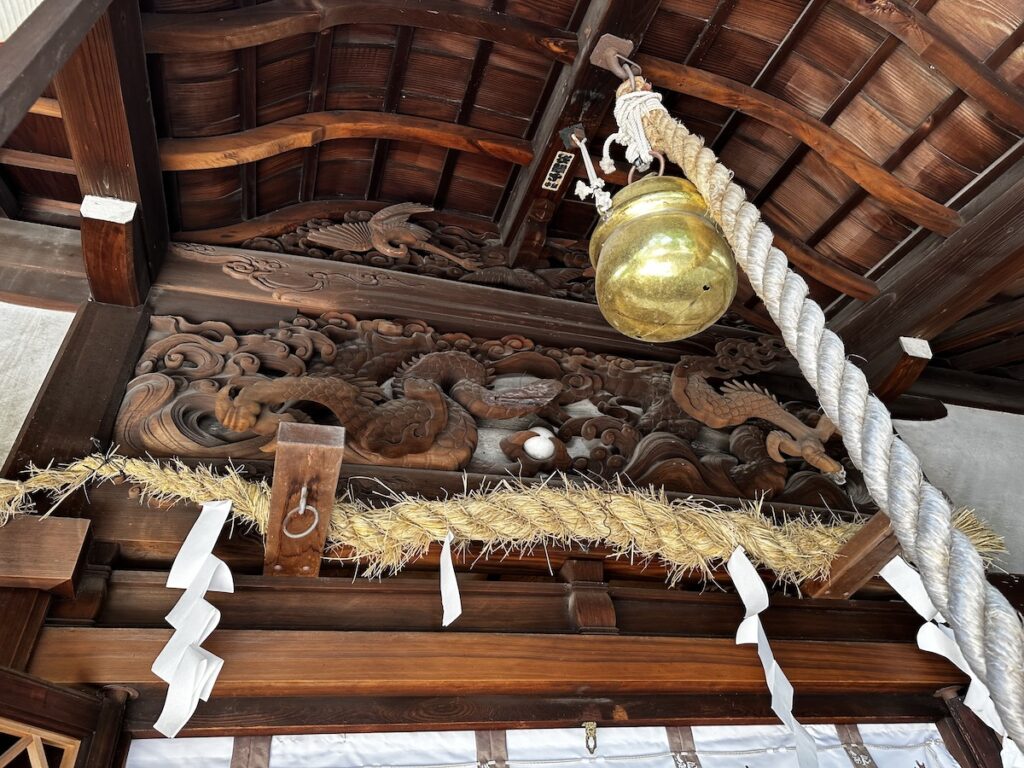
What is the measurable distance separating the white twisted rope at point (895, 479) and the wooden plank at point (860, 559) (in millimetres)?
1144

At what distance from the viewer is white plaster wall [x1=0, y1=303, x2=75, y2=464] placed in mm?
2408

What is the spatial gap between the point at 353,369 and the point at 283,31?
1.18 m

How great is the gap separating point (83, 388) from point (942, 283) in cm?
323

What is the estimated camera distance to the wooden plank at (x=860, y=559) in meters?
2.21

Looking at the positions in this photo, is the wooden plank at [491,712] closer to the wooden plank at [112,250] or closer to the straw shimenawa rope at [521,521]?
the straw shimenawa rope at [521,521]

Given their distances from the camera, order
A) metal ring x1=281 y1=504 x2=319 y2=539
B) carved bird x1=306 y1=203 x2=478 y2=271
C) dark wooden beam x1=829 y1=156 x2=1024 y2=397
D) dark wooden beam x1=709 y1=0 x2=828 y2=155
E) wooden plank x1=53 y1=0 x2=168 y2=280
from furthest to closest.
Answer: carved bird x1=306 y1=203 x2=478 y2=271
dark wooden beam x1=829 y1=156 x2=1024 y2=397
dark wooden beam x1=709 y1=0 x2=828 y2=155
wooden plank x1=53 y1=0 x2=168 y2=280
metal ring x1=281 y1=504 x2=319 y2=539

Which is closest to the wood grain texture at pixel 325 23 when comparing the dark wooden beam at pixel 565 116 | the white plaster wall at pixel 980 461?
the dark wooden beam at pixel 565 116

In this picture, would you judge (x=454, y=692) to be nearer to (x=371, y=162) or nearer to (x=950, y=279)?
(x=371, y=162)

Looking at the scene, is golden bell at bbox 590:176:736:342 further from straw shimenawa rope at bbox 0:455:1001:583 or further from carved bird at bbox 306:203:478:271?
carved bird at bbox 306:203:478:271

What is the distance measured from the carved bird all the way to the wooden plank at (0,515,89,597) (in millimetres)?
1592

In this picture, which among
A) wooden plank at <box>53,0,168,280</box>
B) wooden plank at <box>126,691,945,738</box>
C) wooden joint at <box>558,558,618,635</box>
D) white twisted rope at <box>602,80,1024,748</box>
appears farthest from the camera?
wooden joint at <box>558,558,618,635</box>

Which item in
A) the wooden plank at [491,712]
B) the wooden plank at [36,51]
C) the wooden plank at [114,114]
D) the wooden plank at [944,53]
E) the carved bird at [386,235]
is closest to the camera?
the wooden plank at [36,51]

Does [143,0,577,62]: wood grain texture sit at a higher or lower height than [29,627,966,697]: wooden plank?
higher

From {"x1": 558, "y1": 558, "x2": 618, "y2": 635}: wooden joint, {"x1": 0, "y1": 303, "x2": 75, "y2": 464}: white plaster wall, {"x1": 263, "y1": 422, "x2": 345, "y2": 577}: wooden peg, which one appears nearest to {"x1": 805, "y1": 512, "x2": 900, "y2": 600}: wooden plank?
{"x1": 558, "y1": 558, "x2": 618, "y2": 635}: wooden joint
